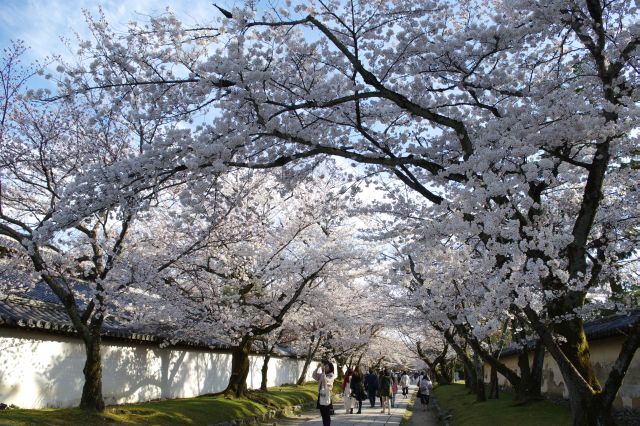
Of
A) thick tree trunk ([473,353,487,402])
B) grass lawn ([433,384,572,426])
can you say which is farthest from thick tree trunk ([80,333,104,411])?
thick tree trunk ([473,353,487,402])

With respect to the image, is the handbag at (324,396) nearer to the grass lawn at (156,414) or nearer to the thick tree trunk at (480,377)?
the grass lawn at (156,414)

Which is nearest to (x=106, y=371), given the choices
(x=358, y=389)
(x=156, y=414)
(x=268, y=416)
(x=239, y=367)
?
(x=156, y=414)

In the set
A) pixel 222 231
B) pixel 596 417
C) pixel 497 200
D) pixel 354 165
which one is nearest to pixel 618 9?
pixel 497 200

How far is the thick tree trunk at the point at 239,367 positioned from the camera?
1796cm

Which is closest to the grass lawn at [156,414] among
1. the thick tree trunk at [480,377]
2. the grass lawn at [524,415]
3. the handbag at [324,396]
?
the handbag at [324,396]

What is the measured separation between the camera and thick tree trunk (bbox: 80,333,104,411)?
11.2 meters

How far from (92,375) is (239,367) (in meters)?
7.78

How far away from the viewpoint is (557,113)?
278 inches

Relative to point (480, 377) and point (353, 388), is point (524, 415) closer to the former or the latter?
point (480, 377)

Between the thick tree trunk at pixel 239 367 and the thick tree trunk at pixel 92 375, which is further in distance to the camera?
the thick tree trunk at pixel 239 367

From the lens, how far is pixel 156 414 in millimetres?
12930

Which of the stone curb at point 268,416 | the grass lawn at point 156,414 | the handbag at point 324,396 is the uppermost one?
the handbag at point 324,396

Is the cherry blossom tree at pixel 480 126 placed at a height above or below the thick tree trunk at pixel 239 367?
above

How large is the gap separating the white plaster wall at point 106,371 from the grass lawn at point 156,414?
1.12 metres
